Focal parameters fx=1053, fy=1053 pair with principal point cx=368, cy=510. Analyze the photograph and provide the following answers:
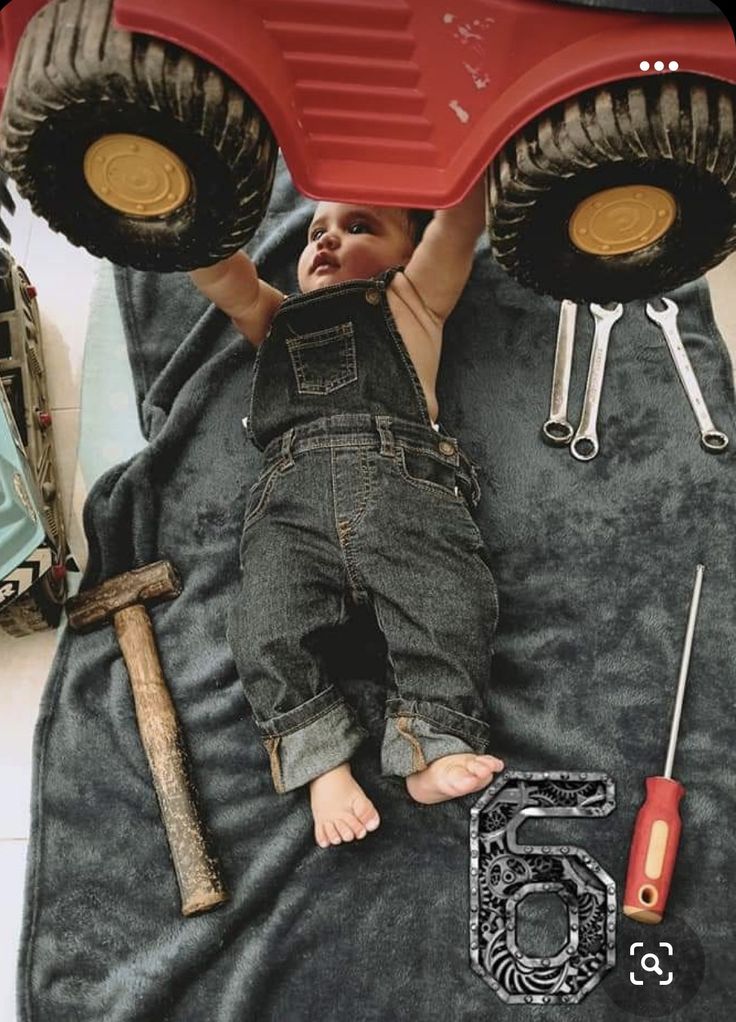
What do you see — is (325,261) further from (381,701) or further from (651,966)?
(651,966)

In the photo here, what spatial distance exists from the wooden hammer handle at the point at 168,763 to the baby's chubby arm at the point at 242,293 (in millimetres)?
223

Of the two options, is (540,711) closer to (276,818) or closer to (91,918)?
(276,818)

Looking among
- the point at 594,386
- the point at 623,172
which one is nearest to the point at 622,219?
the point at 623,172

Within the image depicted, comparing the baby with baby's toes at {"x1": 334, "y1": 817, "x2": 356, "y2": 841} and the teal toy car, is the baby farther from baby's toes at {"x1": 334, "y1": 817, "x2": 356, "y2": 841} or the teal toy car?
the teal toy car

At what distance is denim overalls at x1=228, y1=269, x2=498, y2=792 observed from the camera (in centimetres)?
69

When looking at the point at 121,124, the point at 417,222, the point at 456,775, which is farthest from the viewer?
the point at 417,222

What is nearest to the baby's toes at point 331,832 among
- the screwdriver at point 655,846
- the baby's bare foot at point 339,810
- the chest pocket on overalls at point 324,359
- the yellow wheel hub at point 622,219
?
the baby's bare foot at point 339,810

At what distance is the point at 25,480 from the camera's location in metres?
0.73

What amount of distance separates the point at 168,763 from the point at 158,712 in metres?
0.04

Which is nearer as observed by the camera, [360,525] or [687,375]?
[360,525]

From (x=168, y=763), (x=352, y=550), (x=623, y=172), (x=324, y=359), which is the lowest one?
(x=168, y=763)

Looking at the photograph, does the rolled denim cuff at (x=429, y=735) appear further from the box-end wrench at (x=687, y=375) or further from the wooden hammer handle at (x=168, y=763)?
the box-end wrench at (x=687, y=375)

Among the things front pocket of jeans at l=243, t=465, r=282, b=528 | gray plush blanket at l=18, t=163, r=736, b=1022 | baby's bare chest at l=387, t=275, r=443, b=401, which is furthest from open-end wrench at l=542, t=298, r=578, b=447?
front pocket of jeans at l=243, t=465, r=282, b=528

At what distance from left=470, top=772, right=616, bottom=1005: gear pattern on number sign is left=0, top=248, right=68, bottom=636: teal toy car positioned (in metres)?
0.34
